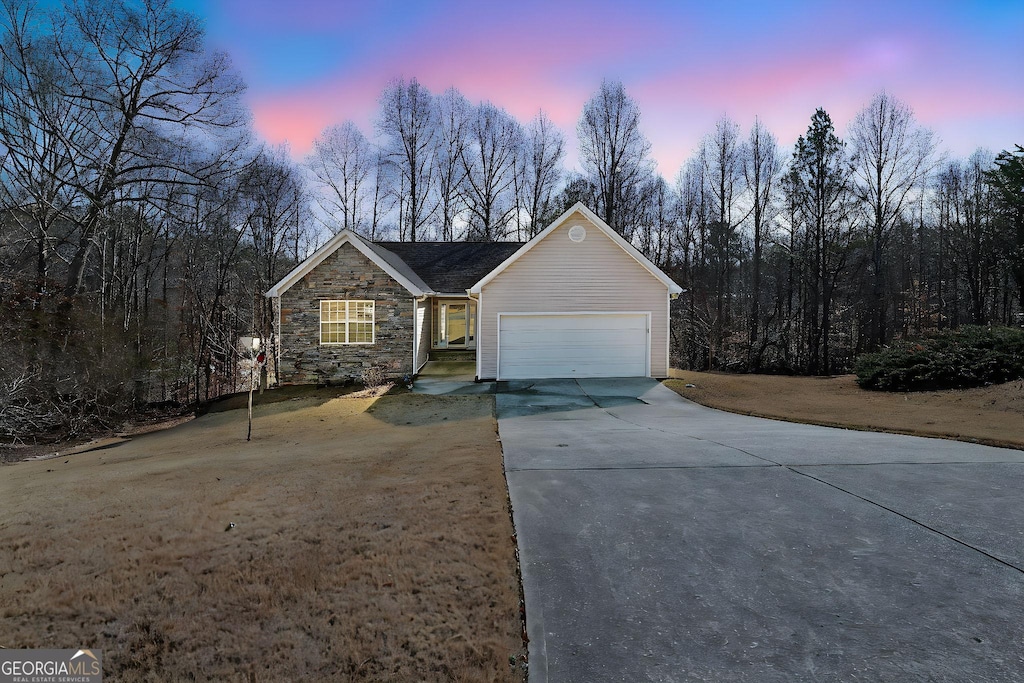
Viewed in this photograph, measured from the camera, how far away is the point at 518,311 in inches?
666

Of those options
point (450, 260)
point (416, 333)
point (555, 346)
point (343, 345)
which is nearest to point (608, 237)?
point (555, 346)

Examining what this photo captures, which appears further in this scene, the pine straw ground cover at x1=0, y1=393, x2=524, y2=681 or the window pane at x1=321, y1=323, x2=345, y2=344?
the window pane at x1=321, y1=323, x2=345, y2=344

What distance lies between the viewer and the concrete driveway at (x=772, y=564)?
272 centimetres

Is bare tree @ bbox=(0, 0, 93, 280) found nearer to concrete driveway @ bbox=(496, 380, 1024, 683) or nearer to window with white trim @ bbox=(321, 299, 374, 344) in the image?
window with white trim @ bbox=(321, 299, 374, 344)

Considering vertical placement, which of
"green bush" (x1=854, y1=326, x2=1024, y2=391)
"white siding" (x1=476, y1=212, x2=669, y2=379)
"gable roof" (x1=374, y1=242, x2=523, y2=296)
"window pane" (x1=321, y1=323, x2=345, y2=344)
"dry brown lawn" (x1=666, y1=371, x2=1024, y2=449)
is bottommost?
"dry brown lawn" (x1=666, y1=371, x2=1024, y2=449)

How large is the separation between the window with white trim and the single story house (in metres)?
0.03

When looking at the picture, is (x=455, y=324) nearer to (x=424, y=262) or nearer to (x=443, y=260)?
(x=443, y=260)

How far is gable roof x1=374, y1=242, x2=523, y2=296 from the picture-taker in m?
21.4

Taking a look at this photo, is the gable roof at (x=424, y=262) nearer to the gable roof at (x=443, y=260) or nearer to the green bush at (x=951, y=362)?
the gable roof at (x=443, y=260)

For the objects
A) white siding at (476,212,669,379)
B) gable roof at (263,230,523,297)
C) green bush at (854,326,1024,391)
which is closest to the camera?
green bush at (854,326,1024,391)

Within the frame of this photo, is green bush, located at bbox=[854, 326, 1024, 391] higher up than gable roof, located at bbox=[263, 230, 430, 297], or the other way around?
gable roof, located at bbox=[263, 230, 430, 297]

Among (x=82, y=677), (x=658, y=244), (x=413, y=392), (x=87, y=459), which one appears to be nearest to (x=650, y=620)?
(x=82, y=677)

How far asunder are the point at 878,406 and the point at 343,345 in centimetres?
1574

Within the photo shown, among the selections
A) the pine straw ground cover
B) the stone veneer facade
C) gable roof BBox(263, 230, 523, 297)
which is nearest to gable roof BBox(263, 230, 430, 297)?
gable roof BBox(263, 230, 523, 297)
